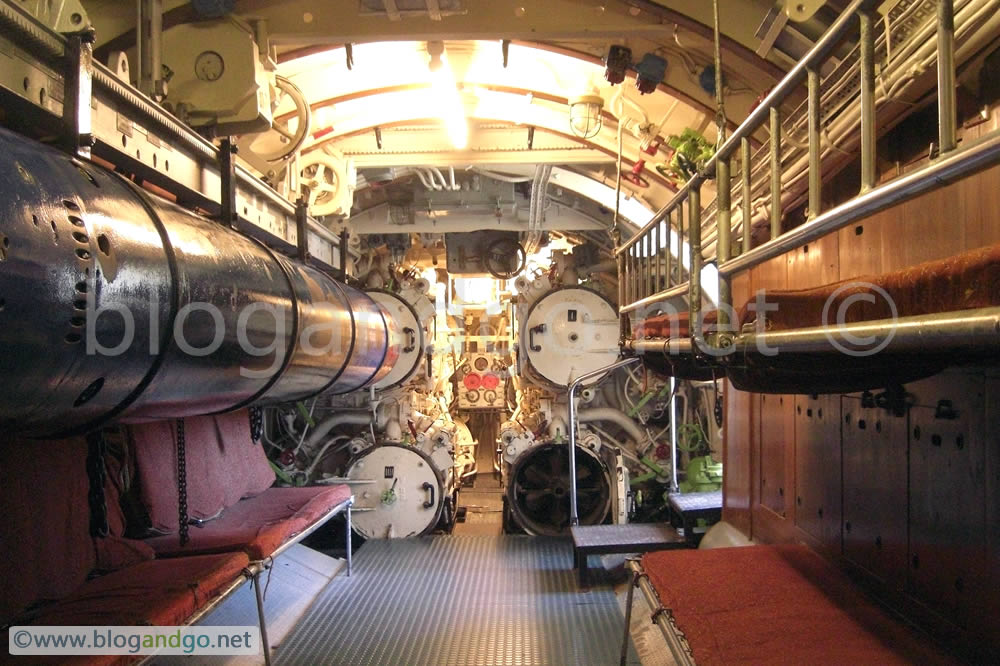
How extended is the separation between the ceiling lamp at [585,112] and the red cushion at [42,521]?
10.3ft

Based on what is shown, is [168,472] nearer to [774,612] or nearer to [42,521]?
[42,521]

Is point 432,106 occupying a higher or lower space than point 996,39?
higher

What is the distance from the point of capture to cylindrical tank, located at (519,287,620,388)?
22.5 feet

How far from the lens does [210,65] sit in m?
3.25

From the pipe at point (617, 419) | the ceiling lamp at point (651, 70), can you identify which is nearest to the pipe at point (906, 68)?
the ceiling lamp at point (651, 70)

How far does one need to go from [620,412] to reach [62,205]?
593cm

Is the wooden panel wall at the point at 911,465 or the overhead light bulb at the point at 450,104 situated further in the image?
the overhead light bulb at the point at 450,104

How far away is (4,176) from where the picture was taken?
1340mm

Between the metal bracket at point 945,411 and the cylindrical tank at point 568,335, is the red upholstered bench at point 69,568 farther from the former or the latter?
the cylindrical tank at point 568,335

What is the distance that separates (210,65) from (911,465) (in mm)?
3354

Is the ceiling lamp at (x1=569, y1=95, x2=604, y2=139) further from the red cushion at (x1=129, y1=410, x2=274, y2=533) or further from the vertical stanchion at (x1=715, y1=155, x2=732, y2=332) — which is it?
the red cushion at (x1=129, y1=410, x2=274, y2=533)

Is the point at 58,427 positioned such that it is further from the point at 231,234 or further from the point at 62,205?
the point at 231,234

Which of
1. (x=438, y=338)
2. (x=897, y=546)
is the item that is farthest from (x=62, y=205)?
(x=438, y=338)

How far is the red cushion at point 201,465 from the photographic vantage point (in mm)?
3418
